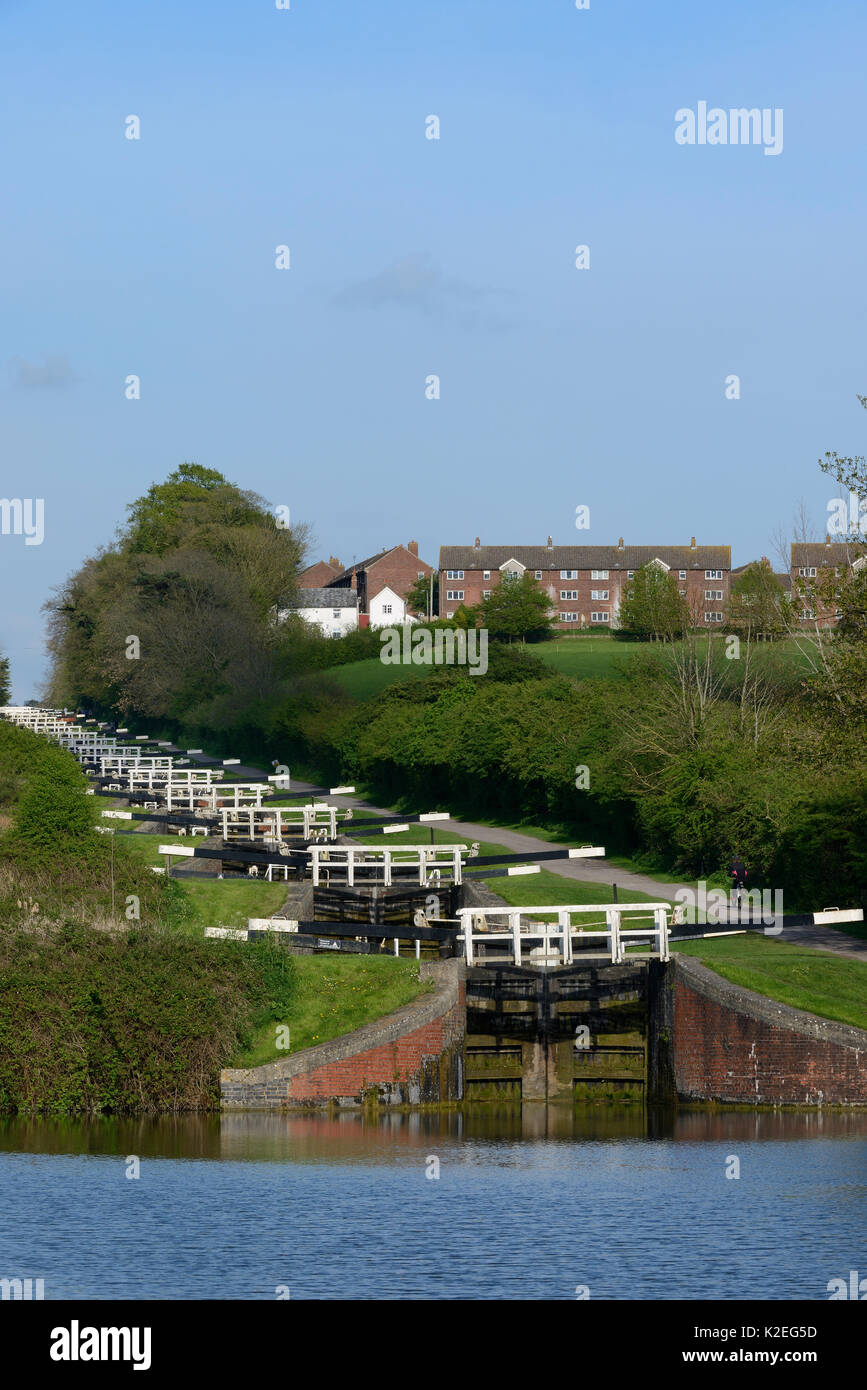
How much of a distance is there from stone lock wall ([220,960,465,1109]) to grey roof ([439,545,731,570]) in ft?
404

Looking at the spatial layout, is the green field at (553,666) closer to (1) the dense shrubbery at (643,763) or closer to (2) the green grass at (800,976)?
(1) the dense shrubbery at (643,763)

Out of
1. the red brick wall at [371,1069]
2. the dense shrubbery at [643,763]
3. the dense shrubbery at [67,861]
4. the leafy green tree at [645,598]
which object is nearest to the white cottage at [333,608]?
the leafy green tree at [645,598]

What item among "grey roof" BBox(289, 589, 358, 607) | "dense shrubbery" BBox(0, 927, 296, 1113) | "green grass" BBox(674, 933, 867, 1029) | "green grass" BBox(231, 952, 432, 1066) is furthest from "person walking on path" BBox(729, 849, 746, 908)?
"grey roof" BBox(289, 589, 358, 607)

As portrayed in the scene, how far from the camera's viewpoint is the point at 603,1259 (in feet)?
59.2

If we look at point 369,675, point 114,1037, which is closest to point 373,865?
point 114,1037

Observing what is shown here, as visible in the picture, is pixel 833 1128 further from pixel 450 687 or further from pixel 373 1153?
pixel 450 687

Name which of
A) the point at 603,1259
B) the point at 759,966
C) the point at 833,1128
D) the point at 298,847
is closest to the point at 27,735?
the point at 298,847

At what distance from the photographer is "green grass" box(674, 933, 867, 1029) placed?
89.1 feet

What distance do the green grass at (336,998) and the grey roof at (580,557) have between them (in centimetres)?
12188

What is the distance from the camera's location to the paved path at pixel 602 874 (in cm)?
3337

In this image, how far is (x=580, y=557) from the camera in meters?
152

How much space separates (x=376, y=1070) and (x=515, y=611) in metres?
101

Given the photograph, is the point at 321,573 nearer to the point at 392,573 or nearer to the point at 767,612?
the point at 392,573

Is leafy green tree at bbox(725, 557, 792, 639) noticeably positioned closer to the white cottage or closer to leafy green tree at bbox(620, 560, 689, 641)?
leafy green tree at bbox(620, 560, 689, 641)
